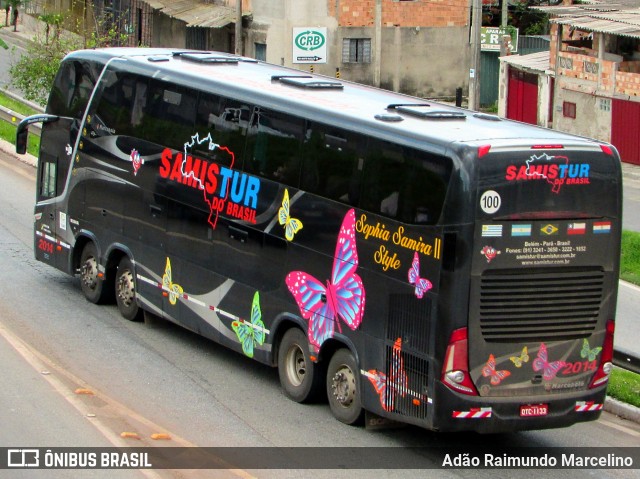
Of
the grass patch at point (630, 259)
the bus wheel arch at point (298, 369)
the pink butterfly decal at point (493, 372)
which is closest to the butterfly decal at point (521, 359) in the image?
the pink butterfly decal at point (493, 372)

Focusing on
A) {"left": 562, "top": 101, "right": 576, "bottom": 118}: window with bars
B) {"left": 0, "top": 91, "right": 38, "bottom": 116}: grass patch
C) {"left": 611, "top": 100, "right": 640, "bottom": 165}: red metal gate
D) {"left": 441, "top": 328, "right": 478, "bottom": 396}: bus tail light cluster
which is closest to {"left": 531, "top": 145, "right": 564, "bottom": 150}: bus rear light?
{"left": 441, "top": 328, "right": 478, "bottom": 396}: bus tail light cluster

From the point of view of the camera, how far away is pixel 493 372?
38.1ft

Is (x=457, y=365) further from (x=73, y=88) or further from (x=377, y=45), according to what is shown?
(x=377, y=45)

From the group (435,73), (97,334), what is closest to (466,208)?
(97,334)

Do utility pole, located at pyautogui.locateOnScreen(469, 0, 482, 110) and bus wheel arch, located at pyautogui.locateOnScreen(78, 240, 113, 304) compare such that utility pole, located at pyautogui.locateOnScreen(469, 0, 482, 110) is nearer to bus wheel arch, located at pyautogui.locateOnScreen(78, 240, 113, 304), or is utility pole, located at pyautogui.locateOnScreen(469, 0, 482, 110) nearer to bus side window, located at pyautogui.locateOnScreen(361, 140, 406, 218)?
bus wheel arch, located at pyautogui.locateOnScreen(78, 240, 113, 304)

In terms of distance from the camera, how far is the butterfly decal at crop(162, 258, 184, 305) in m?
16.1

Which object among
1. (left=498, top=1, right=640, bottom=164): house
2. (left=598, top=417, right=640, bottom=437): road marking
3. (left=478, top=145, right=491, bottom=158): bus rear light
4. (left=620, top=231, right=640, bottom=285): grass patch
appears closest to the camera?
(left=478, top=145, right=491, bottom=158): bus rear light

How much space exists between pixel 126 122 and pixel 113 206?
1320 millimetres

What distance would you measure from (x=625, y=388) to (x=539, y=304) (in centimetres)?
340

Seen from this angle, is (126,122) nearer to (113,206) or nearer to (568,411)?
(113,206)

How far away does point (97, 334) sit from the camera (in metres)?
16.6

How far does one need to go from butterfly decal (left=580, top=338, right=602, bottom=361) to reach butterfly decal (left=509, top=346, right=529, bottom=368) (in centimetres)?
72

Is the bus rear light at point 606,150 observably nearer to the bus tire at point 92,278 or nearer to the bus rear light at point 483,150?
the bus rear light at point 483,150

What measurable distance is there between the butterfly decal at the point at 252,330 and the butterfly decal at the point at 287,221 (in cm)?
112
